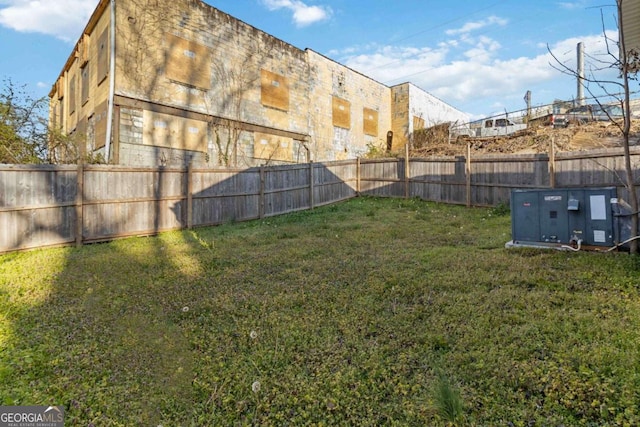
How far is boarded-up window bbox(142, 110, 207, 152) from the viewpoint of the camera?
10722mm

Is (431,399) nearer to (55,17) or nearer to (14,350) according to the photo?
(14,350)

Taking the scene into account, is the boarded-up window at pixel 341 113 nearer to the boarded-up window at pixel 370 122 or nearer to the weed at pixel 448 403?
the boarded-up window at pixel 370 122

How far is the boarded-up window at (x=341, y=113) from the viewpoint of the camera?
1859 cm

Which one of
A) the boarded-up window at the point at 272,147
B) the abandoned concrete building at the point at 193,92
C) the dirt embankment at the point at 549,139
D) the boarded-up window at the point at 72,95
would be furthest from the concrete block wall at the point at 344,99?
the boarded-up window at the point at 72,95

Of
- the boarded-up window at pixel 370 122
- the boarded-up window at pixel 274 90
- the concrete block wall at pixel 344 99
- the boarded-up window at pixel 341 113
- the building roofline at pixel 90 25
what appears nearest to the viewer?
the building roofline at pixel 90 25

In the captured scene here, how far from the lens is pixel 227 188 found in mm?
9164

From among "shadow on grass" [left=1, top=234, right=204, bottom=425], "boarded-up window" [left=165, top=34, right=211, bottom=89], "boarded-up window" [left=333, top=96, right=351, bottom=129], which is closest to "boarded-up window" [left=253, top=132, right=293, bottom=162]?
"boarded-up window" [left=165, top=34, right=211, bottom=89]

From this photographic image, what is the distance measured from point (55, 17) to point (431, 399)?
58.0 ft

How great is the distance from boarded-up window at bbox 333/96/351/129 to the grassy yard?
579 inches

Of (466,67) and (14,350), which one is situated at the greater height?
(466,67)

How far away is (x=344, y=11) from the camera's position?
49.5ft

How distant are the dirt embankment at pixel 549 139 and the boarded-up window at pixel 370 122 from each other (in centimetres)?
499

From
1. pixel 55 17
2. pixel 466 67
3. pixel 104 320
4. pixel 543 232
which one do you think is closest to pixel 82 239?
pixel 104 320

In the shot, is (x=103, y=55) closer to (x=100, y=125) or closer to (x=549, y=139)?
(x=100, y=125)
